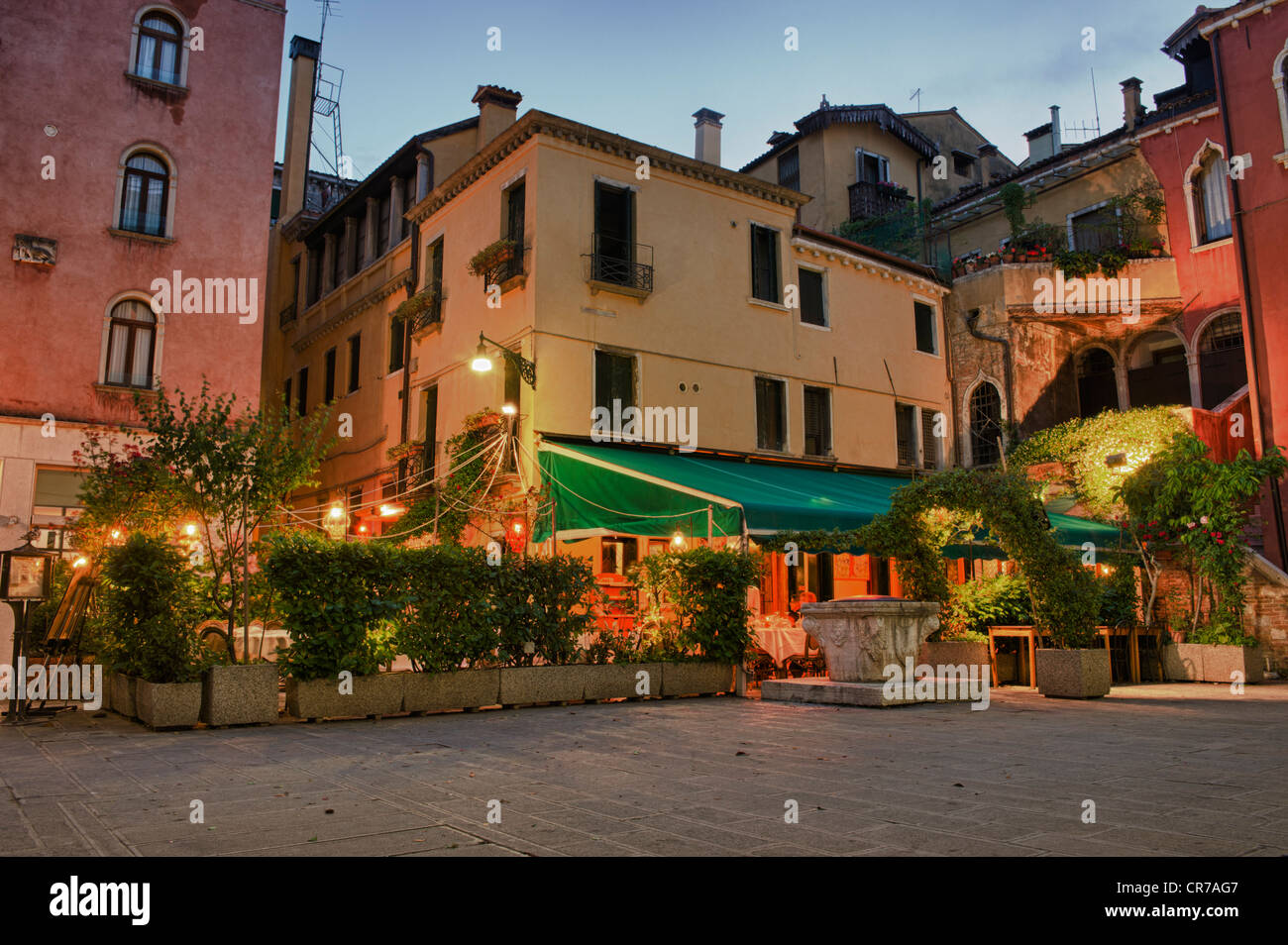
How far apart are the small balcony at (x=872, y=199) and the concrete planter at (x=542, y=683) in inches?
738

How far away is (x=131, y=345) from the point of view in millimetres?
16891

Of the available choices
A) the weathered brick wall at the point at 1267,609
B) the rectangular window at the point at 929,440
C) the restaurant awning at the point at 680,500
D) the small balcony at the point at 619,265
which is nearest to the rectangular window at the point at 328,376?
the small balcony at the point at 619,265

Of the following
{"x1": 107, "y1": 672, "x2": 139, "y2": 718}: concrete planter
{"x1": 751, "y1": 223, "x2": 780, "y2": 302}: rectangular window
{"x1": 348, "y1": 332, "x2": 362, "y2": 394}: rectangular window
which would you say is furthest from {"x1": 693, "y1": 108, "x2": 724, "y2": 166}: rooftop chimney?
{"x1": 107, "y1": 672, "x2": 139, "y2": 718}: concrete planter

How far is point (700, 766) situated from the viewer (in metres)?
5.71

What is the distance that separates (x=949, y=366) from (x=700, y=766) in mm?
18079

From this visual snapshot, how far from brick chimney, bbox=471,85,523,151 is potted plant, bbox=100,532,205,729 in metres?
13.4

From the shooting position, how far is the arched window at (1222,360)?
61.0 feet

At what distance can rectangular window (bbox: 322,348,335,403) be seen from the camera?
23156 mm

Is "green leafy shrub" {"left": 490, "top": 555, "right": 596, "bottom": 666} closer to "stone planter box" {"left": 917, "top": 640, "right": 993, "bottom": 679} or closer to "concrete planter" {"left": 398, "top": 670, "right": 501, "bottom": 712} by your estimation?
"concrete planter" {"left": 398, "top": 670, "right": 501, "bottom": 712}

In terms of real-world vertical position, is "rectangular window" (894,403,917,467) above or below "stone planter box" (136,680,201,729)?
above

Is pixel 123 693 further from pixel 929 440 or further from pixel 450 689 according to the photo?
pixel 929 440

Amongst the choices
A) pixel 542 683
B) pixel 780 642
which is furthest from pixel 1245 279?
Result: pixel 542 683
